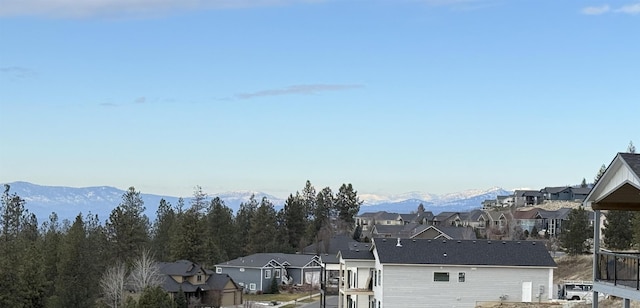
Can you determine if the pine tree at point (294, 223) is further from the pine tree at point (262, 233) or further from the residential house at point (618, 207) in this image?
the residential house at point (618, 207)

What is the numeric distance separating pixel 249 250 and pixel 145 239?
2004 cm

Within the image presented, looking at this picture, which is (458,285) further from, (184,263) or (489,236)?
(489,236)

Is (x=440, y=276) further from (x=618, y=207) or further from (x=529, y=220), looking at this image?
(x=529, y=220)

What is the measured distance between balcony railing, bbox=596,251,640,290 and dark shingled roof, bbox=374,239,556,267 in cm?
3129

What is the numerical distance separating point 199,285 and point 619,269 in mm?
61262

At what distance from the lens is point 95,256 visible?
71688 mm

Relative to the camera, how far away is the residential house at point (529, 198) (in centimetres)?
15675

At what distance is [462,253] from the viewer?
1882 inches

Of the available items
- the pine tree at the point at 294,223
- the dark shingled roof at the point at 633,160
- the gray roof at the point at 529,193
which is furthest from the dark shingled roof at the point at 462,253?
the gray roof at the point at 529,193

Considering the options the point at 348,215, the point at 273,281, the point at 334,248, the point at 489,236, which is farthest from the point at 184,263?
the point at 348,215

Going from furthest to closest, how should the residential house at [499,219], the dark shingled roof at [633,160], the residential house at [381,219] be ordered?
the residential house at [381,219]
the residential house at [499,219]
the dark shingled roof at [633,160]

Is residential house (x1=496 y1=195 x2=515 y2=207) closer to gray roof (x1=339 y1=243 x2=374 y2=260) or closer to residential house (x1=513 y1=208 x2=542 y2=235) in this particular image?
residential house (x1=513 y1=208 x2=542 y2=235)

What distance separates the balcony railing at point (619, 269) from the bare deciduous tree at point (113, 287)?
174 ft

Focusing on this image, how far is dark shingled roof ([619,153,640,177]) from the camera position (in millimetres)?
13688
